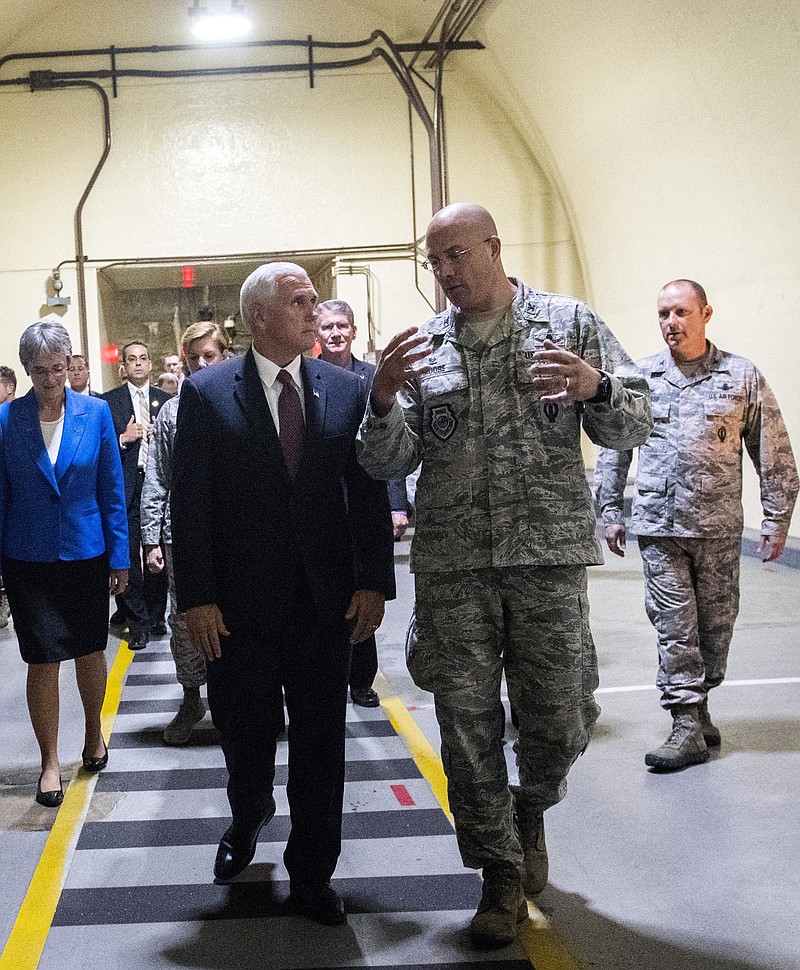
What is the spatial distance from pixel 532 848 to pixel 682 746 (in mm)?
1426

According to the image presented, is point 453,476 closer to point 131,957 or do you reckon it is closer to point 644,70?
point 131,957

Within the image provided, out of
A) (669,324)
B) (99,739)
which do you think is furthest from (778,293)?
(99,739)

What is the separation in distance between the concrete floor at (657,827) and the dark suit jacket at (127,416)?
1413mm

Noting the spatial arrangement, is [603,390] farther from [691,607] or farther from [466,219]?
[691,607]

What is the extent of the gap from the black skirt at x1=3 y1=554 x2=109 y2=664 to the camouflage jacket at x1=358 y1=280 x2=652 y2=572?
180cm

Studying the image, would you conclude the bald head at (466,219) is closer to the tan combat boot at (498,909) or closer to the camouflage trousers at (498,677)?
the camouflage trousers at (498,677)

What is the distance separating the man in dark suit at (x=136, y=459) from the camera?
752cm

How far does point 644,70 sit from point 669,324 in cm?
665

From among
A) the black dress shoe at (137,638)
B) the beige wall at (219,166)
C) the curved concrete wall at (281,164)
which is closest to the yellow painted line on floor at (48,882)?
the black dress shoe at (137,638)

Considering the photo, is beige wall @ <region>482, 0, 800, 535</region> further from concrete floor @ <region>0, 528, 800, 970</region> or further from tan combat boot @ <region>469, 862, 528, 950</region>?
tan combat boot @ <region>469, 862, 528, 950</region>

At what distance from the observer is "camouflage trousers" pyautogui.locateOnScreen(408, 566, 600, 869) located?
→ 3.13 m

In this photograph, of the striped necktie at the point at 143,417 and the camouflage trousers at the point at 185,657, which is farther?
the striped necktie at the point at 143,417

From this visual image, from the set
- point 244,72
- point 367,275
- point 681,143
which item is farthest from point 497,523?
point 244,72

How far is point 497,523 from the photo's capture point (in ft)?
10.3
